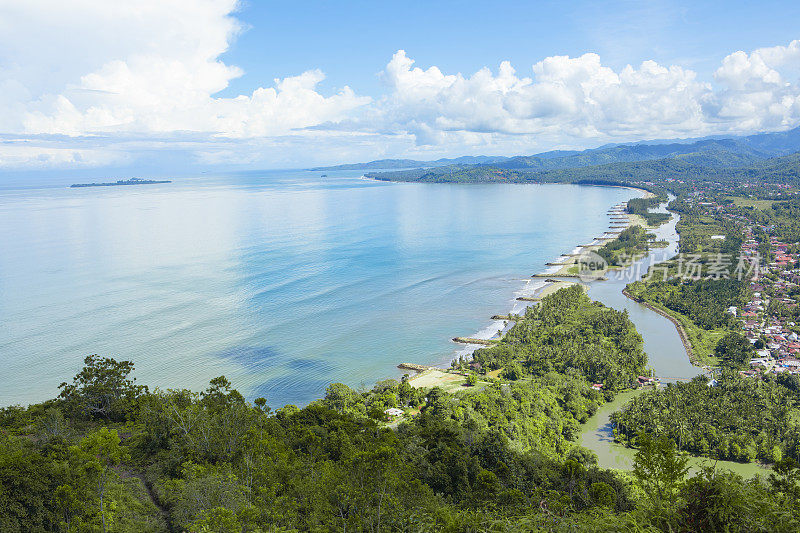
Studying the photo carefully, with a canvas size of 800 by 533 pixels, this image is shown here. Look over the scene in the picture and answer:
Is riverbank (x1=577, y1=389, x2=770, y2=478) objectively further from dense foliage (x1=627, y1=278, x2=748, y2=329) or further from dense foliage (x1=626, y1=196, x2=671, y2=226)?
dense foliage (x1=626, y1=196, x2=671, y2=226)

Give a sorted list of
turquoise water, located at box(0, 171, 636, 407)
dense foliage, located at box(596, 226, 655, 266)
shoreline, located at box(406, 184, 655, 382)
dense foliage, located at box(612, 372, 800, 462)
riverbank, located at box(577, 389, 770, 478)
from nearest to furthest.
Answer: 1. riverbank, located at box(577, 389, 770, 478)
2. dense foliage, located at box(612, 372, 800, 462)
3. turquoise water, located at box(0, 171, 636, 407)
4. shoreline, located at box(406, 184, 655, 382)
5. dense foliage, located at box(596, 226, 655, 266)

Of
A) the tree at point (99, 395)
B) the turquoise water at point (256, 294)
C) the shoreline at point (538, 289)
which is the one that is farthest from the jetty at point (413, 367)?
the tree at point (99, 395)

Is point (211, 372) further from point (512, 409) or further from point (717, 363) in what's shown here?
point (717, 363)

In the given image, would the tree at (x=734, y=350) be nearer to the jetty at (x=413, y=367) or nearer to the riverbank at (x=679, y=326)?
the riverbank at (x=679, y=326)

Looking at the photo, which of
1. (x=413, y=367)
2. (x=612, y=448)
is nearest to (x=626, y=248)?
(x=413, y=367)

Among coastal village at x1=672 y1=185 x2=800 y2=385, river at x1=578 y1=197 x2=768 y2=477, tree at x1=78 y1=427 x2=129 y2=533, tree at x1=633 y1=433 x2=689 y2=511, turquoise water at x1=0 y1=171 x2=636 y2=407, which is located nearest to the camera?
tree at x1=633 y1=433 x2=689 y2=511

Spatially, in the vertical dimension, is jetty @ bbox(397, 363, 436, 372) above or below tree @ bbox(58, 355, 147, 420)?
below

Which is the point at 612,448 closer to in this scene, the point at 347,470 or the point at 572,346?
the point at 572,346

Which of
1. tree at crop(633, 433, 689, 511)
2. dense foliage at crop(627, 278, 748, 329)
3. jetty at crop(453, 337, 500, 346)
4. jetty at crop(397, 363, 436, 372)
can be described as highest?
tree at crop(633, 433, 689, 511)

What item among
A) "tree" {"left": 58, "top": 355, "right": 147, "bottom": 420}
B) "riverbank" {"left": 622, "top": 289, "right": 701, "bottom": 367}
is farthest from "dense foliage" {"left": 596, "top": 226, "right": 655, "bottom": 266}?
"tree" {"left": 58, "top": 355, "right": 147, "bottom": 420}
